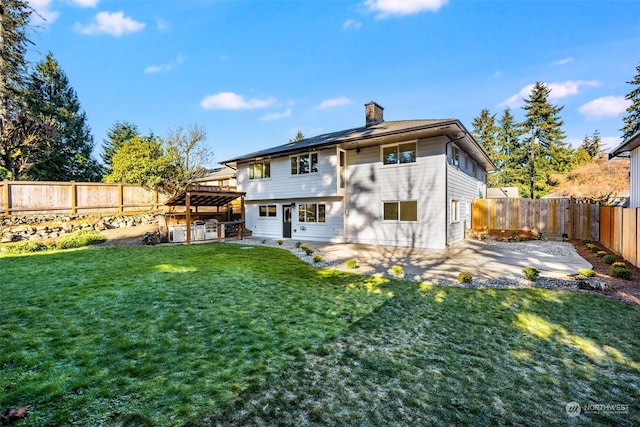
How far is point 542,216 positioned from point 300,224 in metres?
13.6

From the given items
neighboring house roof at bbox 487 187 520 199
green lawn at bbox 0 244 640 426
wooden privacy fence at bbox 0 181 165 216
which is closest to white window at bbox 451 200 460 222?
green lawn at bbox 0 244 640 426

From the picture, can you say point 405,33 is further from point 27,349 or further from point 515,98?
point 515,98

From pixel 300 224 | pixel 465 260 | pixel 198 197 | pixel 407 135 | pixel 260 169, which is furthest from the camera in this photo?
pixel 260 169

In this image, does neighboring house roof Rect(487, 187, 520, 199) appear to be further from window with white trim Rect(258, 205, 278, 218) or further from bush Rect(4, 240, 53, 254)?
bush Rect(4, 240, 53, 254)

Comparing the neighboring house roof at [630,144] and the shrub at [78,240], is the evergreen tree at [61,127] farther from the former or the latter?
the neighboring house roof at [630,144]

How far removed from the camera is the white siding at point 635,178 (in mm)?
10055

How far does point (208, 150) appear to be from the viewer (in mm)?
25203

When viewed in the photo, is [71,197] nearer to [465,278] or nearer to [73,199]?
[73,199]

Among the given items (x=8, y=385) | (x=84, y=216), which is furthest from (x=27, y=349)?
(x=84, y=216)

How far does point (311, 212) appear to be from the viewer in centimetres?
1572

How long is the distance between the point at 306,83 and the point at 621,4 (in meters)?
15.3

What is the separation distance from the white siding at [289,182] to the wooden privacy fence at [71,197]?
21.1 feet

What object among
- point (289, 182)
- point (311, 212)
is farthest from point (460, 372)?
point (289, 182)

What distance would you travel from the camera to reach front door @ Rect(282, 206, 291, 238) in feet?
54.8
